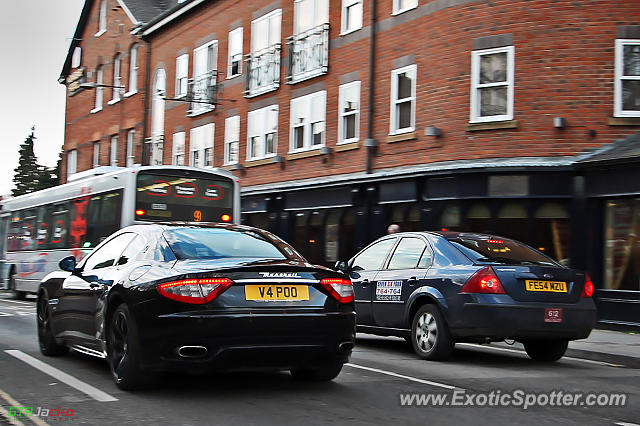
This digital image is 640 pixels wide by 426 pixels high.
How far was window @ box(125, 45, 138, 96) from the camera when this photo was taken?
123 feet

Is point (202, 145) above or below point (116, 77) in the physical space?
below

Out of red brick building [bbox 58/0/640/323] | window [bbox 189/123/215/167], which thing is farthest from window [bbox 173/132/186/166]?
red brick building [bbox 58/0/640/323]

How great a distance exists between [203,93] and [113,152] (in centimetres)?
986

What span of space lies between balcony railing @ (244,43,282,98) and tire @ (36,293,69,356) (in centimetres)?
1780

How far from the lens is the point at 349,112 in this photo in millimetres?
23484

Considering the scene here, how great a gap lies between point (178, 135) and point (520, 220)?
58.8ft

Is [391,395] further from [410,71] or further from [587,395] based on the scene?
[410,71]

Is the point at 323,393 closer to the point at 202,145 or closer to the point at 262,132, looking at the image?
the point at 262,132

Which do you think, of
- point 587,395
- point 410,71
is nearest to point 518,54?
point 410,71

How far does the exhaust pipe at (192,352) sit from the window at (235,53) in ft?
76.4

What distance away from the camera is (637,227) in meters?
16.8

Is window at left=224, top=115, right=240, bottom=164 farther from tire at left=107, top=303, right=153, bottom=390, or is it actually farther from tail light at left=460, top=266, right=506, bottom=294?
tire at left=107, top=303, right=153, bottom=390

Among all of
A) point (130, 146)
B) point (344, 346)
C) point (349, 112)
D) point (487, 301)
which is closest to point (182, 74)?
point (130, 146)

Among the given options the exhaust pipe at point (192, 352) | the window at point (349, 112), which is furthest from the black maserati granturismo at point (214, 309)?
the window at point (349, 112)
